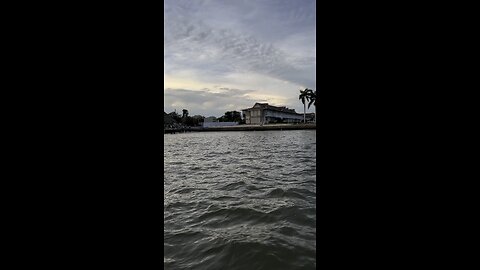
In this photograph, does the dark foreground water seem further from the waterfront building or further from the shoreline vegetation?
the waterfront building

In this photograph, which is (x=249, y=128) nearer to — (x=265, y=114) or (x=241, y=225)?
(x=265, y=114)

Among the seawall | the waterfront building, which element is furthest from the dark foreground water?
the waterfront building

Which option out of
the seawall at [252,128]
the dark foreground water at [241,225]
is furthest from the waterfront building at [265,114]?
the dark foreground water at [241,225]

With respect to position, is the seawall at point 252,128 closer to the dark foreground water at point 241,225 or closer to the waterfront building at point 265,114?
the waterfront building at point 265,114

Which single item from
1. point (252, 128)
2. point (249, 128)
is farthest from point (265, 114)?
point (252, 128)

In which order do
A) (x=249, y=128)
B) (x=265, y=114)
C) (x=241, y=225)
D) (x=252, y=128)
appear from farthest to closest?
(x=265, y=114), (x=249, y=128), (x=252, y=128), (x=241, y=225)

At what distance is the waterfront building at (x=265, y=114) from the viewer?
81062 millimetres

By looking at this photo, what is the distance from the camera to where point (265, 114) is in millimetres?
81062

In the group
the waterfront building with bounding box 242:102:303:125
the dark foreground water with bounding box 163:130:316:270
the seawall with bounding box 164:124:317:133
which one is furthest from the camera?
the waterfront building with bounding box 242:102:303:125

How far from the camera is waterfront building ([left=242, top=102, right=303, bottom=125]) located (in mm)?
81062
